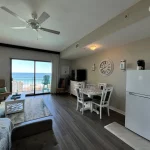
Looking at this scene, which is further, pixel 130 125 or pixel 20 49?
pixel 20 49

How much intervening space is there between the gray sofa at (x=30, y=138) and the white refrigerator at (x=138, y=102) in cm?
186

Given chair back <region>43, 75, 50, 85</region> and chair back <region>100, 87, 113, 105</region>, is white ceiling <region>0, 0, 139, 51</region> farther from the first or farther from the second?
chair back <region>43, 75, 50, 85</region>

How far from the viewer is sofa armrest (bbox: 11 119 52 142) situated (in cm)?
120

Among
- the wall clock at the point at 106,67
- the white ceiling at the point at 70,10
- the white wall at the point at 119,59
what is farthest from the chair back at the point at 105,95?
the white ceiling at the point at 70,10

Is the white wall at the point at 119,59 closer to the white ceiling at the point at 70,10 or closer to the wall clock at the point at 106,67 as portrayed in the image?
the wall clock at the point at 106,67

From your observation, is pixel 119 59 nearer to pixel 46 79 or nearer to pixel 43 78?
pixel 46 79

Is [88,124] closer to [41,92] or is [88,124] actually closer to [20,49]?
[41,92]

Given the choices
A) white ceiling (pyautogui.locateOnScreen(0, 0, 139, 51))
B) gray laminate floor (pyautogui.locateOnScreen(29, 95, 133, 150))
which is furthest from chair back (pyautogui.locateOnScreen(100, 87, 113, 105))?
white ceiling (pyautogui.locateOnScreen(0, 0, 139, 51))

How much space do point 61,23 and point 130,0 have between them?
5.38 feet

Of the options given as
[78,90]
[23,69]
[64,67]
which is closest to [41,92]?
[23,69]

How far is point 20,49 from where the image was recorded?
518 centimetres

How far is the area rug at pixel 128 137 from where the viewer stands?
1.83 metres

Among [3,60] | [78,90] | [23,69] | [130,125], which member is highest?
[3,60]

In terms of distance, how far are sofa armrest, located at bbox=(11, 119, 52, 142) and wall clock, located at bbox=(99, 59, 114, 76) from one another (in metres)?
3.08
